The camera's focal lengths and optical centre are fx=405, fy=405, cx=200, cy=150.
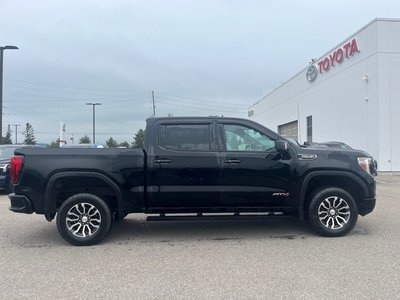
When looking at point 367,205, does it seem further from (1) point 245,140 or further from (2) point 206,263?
(2) point 206,263

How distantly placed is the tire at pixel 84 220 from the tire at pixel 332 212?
329 centimetres

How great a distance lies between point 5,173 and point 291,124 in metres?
28.3

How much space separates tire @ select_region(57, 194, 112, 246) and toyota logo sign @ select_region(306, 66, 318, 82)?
25.8 metres

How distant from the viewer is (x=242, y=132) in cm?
667

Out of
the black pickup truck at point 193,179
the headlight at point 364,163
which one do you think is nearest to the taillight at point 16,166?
the black pickup truck at point 193,179

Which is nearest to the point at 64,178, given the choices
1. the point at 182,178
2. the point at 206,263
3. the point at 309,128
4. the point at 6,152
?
the point at 182,178

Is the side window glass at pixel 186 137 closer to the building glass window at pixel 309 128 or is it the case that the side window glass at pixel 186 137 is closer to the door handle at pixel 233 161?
the door handle at pixel 233 161

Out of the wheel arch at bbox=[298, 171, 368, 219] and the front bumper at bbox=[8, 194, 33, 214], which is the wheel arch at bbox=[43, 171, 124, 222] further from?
the wheel arch at bbox=[298, 171, 368, 219]

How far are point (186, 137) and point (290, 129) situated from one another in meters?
31.9

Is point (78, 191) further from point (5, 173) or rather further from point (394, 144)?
point (394, 144)

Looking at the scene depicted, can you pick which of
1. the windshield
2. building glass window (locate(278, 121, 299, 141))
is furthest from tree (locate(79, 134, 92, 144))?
the windshield

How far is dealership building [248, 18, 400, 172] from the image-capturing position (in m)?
20.3

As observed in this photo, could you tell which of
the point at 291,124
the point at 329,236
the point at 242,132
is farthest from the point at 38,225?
the point at 291,124

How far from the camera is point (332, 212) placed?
6.57 metres
